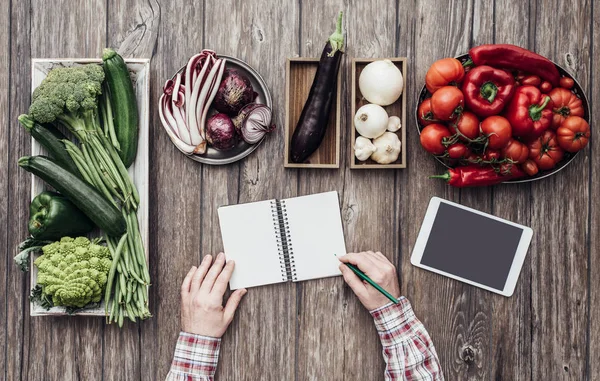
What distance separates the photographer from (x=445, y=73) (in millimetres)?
1272

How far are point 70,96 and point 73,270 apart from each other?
1.57 feet

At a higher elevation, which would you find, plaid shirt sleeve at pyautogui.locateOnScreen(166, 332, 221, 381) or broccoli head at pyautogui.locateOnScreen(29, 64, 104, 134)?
broccoli head at pyautogui.locateOnScreen(29, 64, 104, 134)

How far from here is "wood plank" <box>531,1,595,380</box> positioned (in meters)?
1.42

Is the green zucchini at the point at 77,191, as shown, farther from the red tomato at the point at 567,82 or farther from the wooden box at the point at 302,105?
the red tomato at the point at 567,82

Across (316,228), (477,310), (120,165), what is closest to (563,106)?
(477,310)

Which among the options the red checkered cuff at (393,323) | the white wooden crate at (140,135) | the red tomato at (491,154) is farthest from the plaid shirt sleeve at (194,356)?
the red tomato at (491,154)

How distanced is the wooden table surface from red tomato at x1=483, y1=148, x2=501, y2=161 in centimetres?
16

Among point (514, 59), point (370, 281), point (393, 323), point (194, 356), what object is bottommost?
point (194, 356)

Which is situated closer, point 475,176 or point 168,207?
point 475,176

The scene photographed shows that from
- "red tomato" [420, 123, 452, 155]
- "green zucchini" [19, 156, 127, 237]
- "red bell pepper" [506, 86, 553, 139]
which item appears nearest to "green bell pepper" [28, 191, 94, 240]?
"green zucchini" [19, 156, 127, 237]

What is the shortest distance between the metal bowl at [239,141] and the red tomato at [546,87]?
2.56ft

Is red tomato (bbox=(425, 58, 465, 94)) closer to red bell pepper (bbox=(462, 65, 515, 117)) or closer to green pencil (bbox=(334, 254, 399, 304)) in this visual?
red bell pepper (bbox=(462, 65, 515, 117))

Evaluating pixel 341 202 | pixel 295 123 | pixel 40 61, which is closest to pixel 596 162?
pixel 341 202

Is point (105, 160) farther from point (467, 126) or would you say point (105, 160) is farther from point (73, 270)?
point (467, 126)
